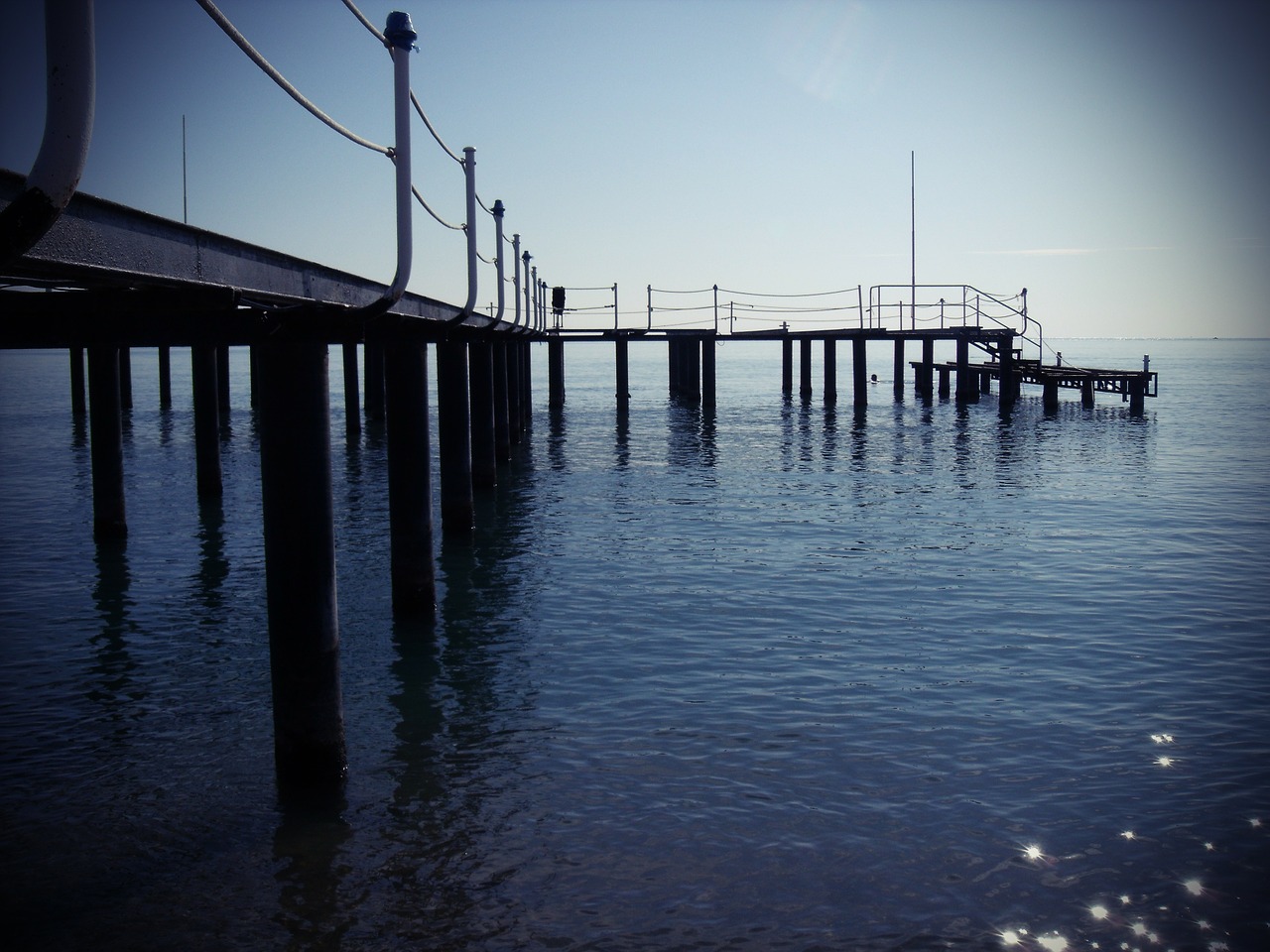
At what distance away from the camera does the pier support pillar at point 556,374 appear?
143ft

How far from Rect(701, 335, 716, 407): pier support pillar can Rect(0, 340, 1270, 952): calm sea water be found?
25739 millimetres

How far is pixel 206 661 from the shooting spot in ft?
33.6

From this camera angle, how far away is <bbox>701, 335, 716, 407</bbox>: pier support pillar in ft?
143

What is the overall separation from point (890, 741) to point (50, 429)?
35119 mm

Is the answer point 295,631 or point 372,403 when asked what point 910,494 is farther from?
point 372,403

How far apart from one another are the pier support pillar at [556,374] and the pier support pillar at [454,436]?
2692cm

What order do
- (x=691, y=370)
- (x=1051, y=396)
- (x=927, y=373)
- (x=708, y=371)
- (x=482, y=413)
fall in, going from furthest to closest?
1. (x=691, y=370)
2. (x=927, y=373)
3. (x=708, y=371)
4. (x=1051, y=396)
5. (x=482, y=413)

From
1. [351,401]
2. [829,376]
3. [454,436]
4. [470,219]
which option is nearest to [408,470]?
[470,219]

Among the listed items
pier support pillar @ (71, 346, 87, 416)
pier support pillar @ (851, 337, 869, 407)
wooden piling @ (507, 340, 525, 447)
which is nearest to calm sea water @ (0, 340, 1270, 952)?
wooden piling @ (507, 340, 525, 447)

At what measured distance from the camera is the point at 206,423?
18938 millimetres

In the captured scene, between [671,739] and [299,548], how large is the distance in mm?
2979

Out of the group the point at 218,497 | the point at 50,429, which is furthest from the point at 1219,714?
the point at 50,429

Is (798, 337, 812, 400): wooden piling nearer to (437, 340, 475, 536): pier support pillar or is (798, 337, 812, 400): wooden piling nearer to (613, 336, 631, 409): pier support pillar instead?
(613, 336, 631, 409): pier support pillar

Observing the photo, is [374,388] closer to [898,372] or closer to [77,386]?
[77,386]
